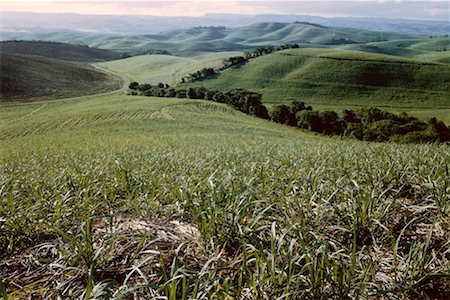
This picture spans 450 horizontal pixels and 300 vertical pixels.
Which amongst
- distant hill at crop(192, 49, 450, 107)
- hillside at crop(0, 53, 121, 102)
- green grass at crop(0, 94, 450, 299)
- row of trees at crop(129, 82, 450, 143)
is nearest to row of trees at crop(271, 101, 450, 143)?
row of trees at crop(129, 82, 450, 143)

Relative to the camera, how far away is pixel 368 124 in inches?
2608

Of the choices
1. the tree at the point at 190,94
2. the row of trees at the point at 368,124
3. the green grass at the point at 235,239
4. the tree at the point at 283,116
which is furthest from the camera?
the tree at the point at 190,94

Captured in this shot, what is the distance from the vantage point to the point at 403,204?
4.21m

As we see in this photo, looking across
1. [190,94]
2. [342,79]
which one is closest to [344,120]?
[190,94]

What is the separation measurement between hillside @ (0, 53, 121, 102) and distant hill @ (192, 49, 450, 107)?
40221 millimetres

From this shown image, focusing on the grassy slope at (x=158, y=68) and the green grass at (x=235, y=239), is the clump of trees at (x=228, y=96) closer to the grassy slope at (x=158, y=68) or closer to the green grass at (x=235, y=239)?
the grassy slope at (x=158, y=68)

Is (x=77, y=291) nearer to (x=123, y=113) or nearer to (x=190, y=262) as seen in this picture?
(x=190, y=262)

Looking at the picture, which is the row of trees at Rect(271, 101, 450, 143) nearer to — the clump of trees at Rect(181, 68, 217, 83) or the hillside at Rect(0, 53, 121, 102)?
the clump of trees at Rect(181, 68, 217, 83)

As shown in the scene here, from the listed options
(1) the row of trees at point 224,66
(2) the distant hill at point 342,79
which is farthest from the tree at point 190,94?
(1) the row of trees at point 224,66

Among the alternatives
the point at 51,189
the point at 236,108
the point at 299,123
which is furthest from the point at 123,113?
the point at 51,189

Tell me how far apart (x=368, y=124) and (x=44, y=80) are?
3948 inches

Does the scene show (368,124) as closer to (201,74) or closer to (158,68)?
(201,74)

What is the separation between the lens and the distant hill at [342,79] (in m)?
101

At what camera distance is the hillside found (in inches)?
3920
